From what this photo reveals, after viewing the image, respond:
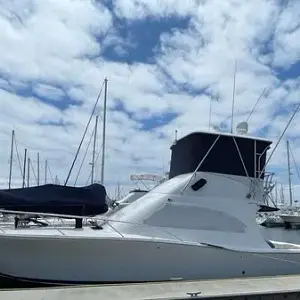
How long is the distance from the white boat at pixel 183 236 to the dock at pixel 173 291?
109 inches

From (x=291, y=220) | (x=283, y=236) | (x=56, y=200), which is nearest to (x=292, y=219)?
(x=291, y=220)

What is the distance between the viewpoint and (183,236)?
8.43 meters

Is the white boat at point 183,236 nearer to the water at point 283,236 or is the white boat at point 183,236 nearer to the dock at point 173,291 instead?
the dock at point 173,291

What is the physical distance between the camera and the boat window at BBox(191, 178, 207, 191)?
9.05 metres

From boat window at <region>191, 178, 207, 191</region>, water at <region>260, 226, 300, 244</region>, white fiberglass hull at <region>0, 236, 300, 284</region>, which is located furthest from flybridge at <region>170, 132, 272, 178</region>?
water at <region>260, 226, 300, 244</region>

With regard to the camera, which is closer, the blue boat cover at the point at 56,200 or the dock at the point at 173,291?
the dock at the point at 173,291

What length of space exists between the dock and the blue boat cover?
178 inches

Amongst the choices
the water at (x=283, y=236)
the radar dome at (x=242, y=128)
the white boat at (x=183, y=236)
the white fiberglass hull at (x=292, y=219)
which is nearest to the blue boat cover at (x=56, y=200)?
the white boat at (x=183, y=236)

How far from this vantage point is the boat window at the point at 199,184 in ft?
29.7

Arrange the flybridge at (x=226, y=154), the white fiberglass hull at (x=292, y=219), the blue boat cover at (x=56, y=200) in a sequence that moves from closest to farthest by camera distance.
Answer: the blue boat cover at (x=56, y=200) → the flybridge at (x=226, y=154) → the white fiberglass hull at (x=292, y=219)

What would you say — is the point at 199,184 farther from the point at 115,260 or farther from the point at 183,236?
the point at 115,260

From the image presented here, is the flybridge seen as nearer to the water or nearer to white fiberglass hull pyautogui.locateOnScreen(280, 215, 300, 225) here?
the water

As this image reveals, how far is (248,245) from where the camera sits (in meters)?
8.75

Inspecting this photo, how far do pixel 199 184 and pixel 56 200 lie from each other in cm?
328
